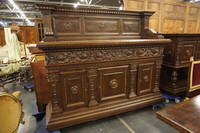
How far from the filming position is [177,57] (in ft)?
7.60

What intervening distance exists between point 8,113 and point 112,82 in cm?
122

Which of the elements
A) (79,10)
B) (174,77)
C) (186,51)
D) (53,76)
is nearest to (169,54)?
(186,51)

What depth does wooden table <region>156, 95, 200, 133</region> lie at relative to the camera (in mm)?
730

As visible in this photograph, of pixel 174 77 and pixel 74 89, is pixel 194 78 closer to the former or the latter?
pixel 174 77

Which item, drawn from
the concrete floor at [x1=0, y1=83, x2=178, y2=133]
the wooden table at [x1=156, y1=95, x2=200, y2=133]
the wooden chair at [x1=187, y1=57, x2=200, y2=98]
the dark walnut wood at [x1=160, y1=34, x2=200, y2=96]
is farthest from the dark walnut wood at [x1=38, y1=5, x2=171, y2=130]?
the wooden table at [x1=156, y1=95, x2=200, y2=133]

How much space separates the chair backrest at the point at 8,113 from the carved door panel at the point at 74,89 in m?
0.52

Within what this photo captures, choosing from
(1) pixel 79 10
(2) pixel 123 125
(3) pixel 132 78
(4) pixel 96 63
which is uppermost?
(1) pixel 79 10

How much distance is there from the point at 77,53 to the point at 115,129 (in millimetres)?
1130

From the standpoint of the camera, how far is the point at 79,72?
1.58 metres

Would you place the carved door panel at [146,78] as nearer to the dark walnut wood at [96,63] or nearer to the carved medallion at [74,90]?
the dark walnut wood at [96,63]

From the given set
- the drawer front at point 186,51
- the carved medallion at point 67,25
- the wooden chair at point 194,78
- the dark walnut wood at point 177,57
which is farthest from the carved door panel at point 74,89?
the drawer front at point 186,51

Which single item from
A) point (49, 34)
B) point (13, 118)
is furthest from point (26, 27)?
point (13, 118)

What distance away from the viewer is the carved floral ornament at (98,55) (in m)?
1.43

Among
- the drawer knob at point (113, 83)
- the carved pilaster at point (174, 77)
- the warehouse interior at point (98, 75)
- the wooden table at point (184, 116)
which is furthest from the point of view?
the carved pilaster at point (174, 77)
